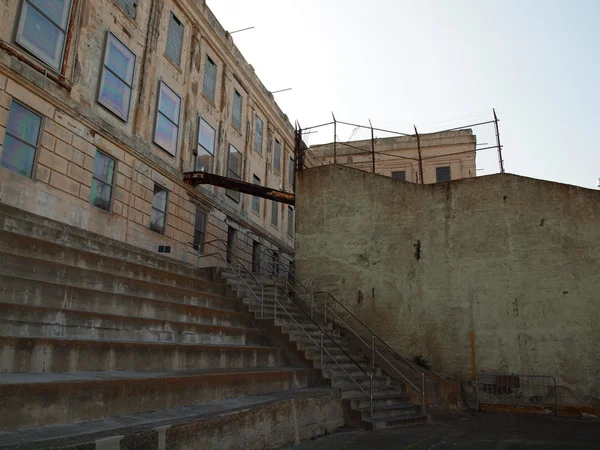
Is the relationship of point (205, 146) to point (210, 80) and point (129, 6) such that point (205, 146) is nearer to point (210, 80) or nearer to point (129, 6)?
point (210, 80)

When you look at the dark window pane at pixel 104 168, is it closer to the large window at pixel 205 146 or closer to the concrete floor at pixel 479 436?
the large window at pixel 205 146

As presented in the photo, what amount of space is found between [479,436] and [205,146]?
50.5ft

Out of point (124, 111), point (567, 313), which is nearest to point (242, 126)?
point (124, 111)

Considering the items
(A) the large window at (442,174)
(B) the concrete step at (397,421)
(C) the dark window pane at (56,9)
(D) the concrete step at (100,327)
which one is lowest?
(B) the concrete step at (397,421)

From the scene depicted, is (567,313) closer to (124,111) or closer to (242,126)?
(124,111)

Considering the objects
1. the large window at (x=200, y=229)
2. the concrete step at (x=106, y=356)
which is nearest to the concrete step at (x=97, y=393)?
the concrete step at (x=106, y=356)

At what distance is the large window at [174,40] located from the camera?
17.6 m

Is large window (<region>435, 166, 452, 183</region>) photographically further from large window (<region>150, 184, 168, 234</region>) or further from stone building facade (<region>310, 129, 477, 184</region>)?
large window (<region>150, 184, 168, 234</region>)

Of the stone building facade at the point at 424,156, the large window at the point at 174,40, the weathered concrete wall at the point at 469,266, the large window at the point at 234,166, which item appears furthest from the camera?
the stone building facade at the point at 424,156

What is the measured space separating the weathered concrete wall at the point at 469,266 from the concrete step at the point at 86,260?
3.46 metres

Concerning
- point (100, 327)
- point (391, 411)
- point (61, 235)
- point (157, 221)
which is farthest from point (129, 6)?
point (391, 411)

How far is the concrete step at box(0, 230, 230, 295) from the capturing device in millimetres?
7793

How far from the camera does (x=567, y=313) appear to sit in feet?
33.5

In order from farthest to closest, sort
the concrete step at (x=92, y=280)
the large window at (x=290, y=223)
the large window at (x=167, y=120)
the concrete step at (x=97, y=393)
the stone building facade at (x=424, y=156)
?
A: the large window at (x=290, y=223) < the stone building facade at (x=424, y=156) < the large window at (x=167, y=120) < the concrete step at (x=92, y=280) < the concrete step at (x=97, y=393)
